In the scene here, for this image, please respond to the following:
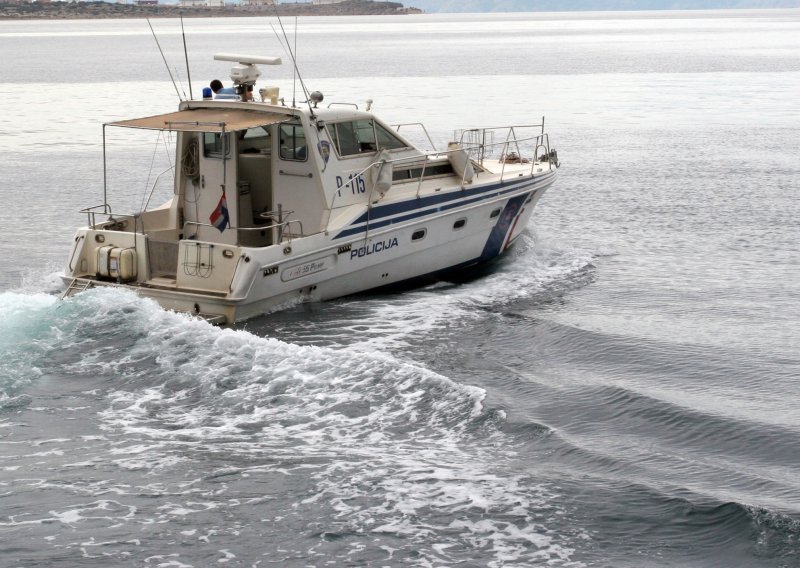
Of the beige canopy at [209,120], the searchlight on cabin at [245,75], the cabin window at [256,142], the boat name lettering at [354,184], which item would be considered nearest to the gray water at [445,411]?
the boat name lettering at [354,184]

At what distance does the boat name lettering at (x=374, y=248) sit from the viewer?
52.4 ft

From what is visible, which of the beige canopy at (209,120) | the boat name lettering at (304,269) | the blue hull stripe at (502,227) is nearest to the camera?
the beige canopy at (209,120)

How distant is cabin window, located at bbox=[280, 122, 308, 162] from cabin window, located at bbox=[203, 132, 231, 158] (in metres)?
0.83

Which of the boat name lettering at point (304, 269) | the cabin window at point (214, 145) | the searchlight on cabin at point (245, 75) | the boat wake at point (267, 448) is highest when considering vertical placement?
the searchlight on cabin at point (245, 75)

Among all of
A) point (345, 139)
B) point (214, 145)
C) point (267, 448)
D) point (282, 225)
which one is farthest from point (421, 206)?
point (267, 448)

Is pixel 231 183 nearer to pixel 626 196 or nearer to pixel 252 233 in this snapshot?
pixel 252 233

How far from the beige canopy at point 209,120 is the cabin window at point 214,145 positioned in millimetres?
415

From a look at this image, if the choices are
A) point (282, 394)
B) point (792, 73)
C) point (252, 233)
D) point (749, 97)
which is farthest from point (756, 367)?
point (792, 73)

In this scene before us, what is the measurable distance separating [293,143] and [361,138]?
1.17m

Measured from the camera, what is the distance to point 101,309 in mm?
14211

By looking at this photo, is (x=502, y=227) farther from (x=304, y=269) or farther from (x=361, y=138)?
(x=304, y=269)

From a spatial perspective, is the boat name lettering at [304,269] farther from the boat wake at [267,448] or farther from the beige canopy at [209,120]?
the beige canopy at [209,120]

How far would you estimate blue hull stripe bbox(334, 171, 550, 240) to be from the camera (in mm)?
15906

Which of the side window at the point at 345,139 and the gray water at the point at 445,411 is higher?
the side window at the point at 345,139
